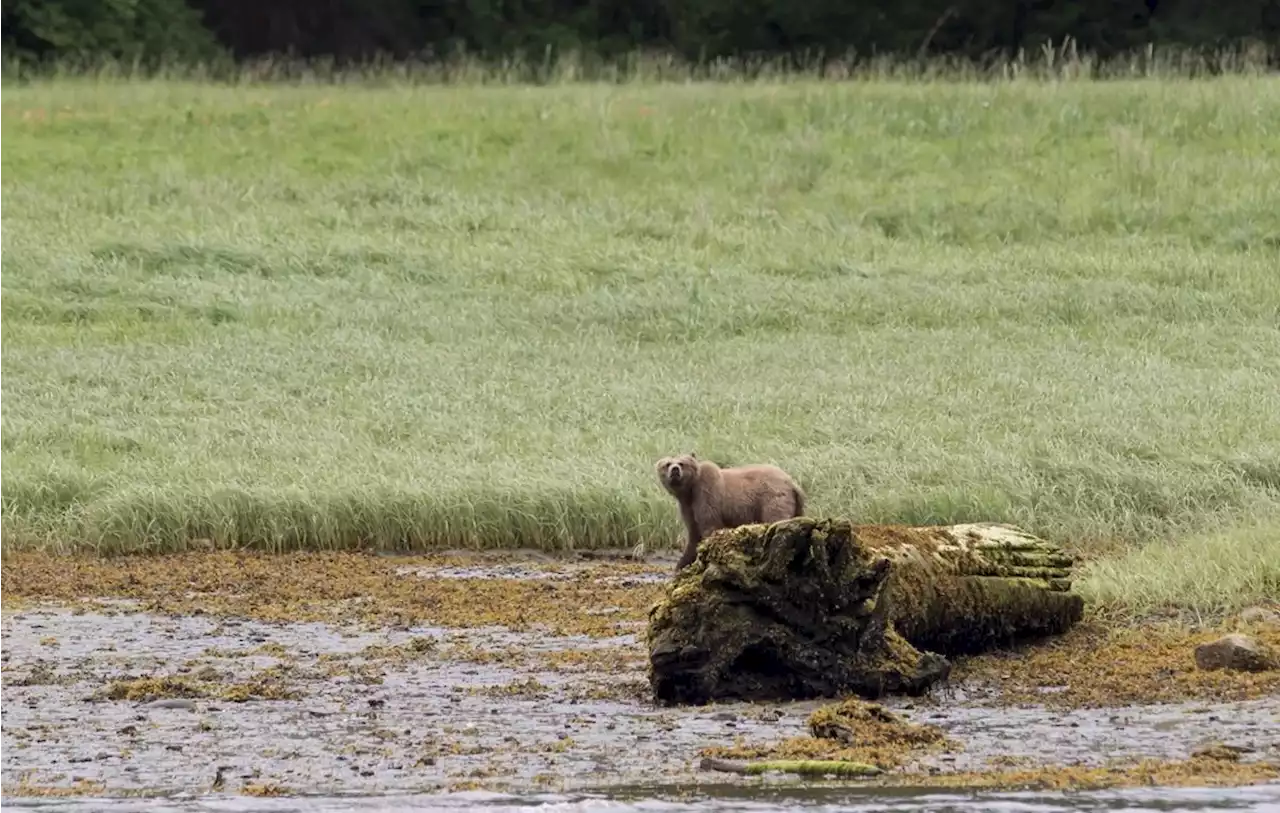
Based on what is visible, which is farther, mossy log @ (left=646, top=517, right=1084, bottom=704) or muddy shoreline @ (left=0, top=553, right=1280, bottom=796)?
mossy log @ (left=646, top=517, right=1084, bottom=704)

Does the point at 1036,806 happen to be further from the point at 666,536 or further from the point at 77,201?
the point at 77,201

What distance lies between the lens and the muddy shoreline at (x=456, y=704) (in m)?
7.62

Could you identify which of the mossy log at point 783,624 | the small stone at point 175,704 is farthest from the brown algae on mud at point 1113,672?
the small stone at point 175,704

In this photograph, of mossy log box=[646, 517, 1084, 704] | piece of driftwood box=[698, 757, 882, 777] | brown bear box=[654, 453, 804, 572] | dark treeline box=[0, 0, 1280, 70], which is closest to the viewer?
piece of driftwood box=[698, 757, 882, 777]

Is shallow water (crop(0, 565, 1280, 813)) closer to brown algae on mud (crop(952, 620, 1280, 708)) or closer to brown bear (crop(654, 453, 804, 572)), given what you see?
brown algae on mud (crop(952, 620, 1280, 708))

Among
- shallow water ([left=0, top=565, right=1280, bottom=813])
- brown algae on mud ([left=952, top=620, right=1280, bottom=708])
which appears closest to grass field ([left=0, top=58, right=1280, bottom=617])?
brown algae on mud ([left=952, top=620, right=1280, bottom=708])

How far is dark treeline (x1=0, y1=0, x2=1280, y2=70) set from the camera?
133ft

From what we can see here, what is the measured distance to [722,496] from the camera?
11445 mm

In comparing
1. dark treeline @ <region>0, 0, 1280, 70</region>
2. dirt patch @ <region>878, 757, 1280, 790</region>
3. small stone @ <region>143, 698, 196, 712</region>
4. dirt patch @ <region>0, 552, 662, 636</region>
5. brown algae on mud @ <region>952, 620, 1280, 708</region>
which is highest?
dark treeline @ <region>0, 0, 1280, 70</region>

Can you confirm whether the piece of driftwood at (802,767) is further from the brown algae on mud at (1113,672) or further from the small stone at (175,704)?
the small stone at (175,704)

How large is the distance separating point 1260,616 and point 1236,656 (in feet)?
3.01

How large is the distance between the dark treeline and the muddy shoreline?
29279 millimetres

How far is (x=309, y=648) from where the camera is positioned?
10.1 metres

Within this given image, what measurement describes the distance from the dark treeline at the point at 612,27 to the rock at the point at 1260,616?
103 feet
